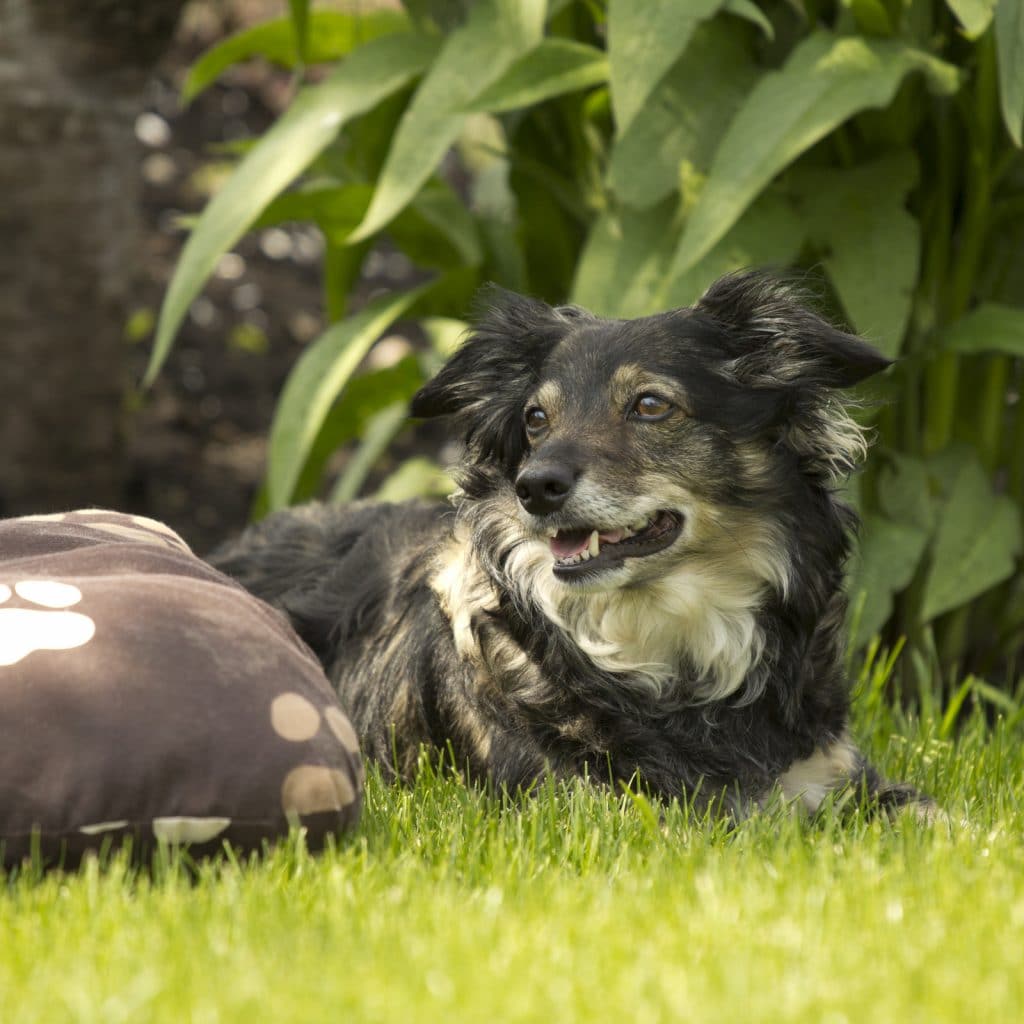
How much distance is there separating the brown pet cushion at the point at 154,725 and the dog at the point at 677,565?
2.08 ft

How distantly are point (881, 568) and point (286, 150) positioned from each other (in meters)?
1.97

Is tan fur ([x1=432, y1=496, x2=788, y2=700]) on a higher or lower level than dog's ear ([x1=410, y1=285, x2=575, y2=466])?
lower

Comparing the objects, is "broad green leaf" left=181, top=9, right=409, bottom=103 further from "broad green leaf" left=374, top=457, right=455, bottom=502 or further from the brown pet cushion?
the brown pet cushion

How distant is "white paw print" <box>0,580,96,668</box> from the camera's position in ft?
8.18

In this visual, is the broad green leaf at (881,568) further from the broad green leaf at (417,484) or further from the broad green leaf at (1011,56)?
the broad green leaf at (417,484)

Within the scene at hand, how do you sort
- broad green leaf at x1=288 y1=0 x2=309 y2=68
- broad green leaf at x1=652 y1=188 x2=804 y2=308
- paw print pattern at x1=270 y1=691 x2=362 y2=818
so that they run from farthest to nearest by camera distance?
broad green leaf at x1=288 y1=0 x2=309 y2=68
broad green leaf at x1=652 y1=188 x2=804 y2=308
paw print pattern at x1=270 y1=691 x2=362 y2=818

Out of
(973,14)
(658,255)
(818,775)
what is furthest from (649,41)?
(818,775)

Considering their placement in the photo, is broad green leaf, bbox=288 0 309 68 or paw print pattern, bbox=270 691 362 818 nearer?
paw print pattern, bbox=270 691 362 818

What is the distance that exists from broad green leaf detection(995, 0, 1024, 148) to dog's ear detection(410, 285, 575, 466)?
1.12m

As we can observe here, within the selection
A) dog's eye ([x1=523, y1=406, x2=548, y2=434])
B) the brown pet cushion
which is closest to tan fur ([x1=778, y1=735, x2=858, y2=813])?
dog's eye ([x1=523, y1=406, x2=548, y2=434])

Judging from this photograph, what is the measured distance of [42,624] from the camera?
254 cm

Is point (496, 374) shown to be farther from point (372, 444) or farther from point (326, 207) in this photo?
point (372, 444)

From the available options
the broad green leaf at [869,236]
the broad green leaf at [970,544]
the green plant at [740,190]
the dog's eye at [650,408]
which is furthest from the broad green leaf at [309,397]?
the broad green leaf at [970,544]

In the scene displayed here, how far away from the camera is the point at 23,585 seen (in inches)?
105
